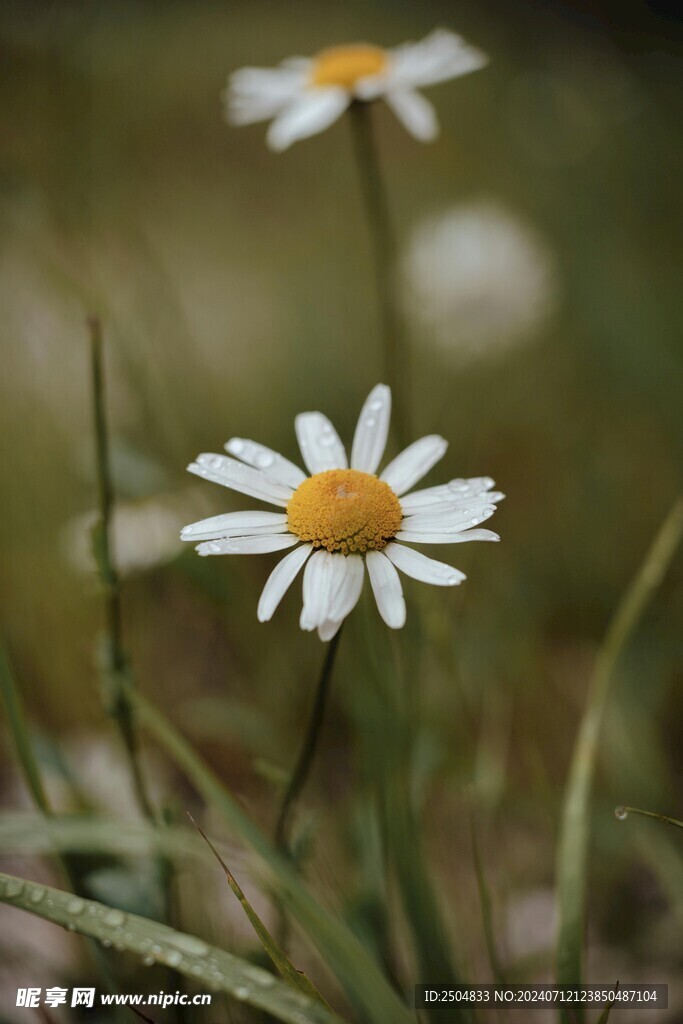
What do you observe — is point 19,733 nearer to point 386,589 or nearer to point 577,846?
point 386,589

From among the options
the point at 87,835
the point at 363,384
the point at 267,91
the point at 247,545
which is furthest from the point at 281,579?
the point at 363,384

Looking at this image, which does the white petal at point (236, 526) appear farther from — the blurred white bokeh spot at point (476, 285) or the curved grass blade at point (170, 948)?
the blurred white bokeh spot at point (476, 285)

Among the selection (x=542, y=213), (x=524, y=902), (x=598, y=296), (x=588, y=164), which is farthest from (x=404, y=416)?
(x=588, y=164)

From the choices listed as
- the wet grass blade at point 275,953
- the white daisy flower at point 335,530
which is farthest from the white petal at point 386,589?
the wet grass blade at point 275,953

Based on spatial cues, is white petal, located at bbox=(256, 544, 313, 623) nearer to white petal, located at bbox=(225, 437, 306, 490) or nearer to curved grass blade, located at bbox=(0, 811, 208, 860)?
white petal, located at bbox=(225, 437, 306, 490)

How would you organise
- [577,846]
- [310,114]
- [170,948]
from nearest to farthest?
1. [170,948]
2. [577,846]
3. [310,114]

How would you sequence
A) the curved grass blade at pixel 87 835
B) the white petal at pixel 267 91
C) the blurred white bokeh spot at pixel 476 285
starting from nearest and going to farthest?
1. the curved grass blade at pixel 87 835
2. the white petal at pixel 267 91
3. the blurred white bokeh spot at pixel 476 285
